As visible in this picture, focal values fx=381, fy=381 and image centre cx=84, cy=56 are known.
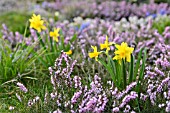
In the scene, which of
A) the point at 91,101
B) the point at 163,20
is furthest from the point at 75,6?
the point at 91,101

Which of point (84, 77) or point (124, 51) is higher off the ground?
point (124, 51)

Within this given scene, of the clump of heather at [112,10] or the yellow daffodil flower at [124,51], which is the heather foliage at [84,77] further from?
the clump of heather at [112,10]

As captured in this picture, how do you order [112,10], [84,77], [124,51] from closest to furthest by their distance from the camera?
[124,51] → [84,77] → [112,10]

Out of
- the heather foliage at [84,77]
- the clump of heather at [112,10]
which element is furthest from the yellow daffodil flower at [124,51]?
the clump of heather at [112,10]

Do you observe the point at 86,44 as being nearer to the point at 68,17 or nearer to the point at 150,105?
the point at 150,105

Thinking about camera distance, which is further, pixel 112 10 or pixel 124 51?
A: pixel 112 10

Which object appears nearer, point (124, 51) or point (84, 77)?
point (124, 51)

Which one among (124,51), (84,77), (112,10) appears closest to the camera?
(124,51)

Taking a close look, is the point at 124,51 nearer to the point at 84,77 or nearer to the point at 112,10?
the point at 84,77

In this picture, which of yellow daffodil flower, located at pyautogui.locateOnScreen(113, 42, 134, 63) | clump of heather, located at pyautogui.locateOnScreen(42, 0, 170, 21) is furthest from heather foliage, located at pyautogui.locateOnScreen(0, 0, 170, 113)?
clump of heather, located at pyautogui.locateOnScreen(42, 0, 170, 21)

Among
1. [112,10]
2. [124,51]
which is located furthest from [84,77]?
[112,10]

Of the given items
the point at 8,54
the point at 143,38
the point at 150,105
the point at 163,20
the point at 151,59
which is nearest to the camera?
→ the point at 150,105
